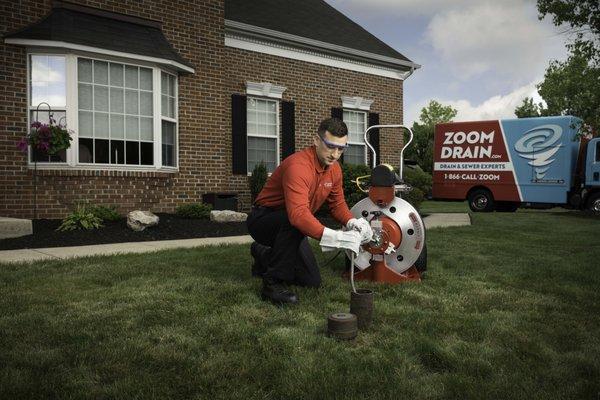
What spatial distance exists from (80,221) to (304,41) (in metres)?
7.28

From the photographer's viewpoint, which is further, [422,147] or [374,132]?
[422,147]

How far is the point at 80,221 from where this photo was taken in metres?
8.09

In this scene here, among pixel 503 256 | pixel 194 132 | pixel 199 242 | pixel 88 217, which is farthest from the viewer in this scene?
pixel 194 132

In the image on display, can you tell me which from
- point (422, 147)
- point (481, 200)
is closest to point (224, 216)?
point (481, 200)

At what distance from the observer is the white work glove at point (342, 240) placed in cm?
348

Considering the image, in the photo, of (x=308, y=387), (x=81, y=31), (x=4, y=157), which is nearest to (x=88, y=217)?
(x=4, y=157)

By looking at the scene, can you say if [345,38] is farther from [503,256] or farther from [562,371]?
[562,371]

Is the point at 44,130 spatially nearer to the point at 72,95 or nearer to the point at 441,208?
the point at 72,95

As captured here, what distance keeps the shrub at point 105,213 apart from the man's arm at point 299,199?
5.59 m

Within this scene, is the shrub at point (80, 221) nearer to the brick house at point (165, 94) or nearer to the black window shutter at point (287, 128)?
the brick house at point (165, 94)

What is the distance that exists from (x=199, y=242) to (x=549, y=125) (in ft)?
38.2

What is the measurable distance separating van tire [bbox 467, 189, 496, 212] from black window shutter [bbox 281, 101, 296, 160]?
6.77m

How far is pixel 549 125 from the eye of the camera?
14977 millimetres

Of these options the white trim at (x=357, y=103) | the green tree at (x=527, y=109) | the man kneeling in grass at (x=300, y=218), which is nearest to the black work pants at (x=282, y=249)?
the man kneeling in grass at (x=300, y=218)
